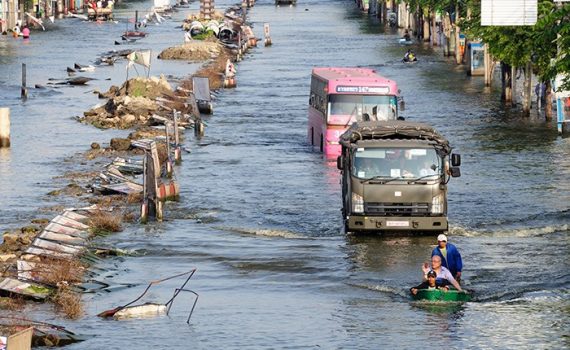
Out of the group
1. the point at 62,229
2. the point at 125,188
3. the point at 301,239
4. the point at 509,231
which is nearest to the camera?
the point at 62,229

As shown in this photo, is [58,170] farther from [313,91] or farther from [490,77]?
[490,77]

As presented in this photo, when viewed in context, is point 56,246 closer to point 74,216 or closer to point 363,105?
point 74,216

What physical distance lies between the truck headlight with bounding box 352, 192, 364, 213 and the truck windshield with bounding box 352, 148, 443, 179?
0.54m

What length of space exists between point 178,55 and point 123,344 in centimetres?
9284

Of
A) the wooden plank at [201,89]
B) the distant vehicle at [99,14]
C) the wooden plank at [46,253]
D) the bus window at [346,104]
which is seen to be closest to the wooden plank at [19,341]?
the wooden plank at [46,253]

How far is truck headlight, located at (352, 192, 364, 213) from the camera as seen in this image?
135 ft

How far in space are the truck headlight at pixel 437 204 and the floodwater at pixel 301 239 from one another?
1.04 meters

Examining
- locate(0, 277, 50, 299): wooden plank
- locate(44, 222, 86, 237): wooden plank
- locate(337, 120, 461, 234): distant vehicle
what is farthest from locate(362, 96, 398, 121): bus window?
locate(0, 277, 50, 299): wooden plank

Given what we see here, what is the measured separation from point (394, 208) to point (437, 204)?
1.17 m

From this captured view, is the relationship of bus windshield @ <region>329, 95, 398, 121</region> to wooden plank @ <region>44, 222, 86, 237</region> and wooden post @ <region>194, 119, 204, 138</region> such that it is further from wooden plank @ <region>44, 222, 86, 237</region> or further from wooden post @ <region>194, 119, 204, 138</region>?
wooden plank @ <region>44, 222, 86, 237</region>

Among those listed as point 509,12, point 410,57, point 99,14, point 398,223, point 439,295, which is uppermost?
point 509,12

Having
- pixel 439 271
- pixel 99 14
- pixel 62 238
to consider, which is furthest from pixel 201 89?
pixel 99 14

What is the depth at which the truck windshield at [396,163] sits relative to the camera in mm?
41094

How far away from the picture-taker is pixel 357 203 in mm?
41125
